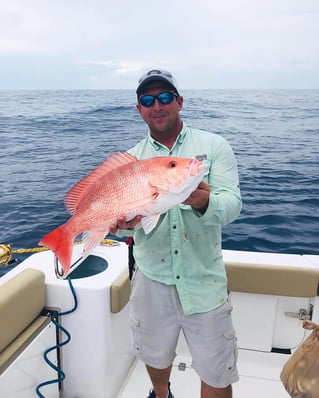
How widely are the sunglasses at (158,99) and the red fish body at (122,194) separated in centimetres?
42

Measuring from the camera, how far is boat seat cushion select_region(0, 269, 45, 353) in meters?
2.23

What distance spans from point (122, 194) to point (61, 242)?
1.37 ft

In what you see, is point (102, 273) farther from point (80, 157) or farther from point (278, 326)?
point (80, 157)

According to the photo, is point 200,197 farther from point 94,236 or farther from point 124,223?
point 94,236

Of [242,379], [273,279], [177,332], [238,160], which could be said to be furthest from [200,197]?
[238,160]

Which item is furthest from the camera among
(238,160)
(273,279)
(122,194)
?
(238,160)

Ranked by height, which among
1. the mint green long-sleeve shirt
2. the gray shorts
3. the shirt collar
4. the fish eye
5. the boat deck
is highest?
the shirt collar

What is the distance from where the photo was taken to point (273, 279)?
121 inches

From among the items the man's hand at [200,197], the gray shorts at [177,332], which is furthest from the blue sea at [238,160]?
the man's hand at [200,197]

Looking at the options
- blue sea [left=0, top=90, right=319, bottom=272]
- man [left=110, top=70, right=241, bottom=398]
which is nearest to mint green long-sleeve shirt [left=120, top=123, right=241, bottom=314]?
man [left=110, top=70, right=241, bottom=398]

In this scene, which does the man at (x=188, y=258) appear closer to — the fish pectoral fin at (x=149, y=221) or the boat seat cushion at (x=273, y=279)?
the fish pectoral fin at (x=149, y=221)

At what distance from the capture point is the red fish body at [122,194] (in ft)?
5.65

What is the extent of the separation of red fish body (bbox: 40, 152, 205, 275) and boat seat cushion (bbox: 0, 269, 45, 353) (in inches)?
21.8

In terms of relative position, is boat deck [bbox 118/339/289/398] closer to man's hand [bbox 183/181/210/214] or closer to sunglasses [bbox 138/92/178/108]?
man's hand [bbox 183/181/210/214]
